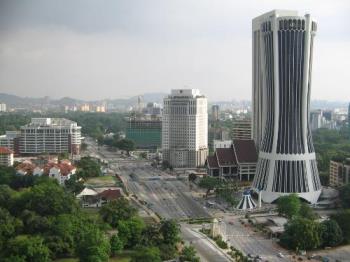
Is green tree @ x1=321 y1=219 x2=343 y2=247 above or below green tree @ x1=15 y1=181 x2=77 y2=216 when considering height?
below

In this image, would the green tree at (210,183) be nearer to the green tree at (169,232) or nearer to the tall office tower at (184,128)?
the tall office tower at (184,128)

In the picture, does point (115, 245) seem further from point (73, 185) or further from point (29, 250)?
point (73, 185)

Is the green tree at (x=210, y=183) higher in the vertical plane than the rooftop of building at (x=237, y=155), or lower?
lower

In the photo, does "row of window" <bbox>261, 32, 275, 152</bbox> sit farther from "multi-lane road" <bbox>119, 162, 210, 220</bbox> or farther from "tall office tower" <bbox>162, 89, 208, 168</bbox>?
"tall office tower" <bbox>162, 89, 208, 168</bbox>

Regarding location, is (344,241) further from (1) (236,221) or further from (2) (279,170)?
(2) (279,170)

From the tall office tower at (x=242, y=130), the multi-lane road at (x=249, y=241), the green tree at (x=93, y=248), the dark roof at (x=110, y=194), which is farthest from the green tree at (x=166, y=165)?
the green tree at (x=93, y=248)

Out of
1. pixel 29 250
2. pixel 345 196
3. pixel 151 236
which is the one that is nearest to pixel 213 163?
pixel 345 196

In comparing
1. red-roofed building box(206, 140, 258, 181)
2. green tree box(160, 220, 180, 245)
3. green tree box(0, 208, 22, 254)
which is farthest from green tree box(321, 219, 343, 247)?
red-roofed building box(206, 140, 258, 181)
